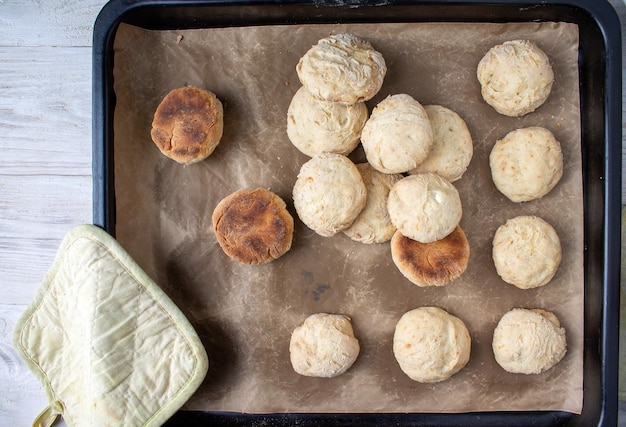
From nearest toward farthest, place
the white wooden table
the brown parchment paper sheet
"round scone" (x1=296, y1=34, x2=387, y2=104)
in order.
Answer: "round scone" (x1=296, y1=34, x2=387, y2=104), the brown parchment paper sheet, the white wooden table

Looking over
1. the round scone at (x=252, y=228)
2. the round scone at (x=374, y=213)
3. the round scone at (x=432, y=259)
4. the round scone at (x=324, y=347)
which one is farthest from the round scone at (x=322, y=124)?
the round scone at (x=324, y=347)

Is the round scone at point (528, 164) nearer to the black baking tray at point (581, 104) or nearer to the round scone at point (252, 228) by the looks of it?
the black baking tray at point (581, 104)

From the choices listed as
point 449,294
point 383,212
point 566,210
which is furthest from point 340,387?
point 566,210

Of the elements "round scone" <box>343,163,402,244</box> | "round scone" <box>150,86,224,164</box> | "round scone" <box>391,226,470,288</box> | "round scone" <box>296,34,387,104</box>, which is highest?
"round scone" <box>296,34,387,104</box>

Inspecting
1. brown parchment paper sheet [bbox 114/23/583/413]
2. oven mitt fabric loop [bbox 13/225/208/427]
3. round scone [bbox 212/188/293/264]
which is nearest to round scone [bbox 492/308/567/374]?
brown parchment paper sheet [bbox 114/23/583/413]

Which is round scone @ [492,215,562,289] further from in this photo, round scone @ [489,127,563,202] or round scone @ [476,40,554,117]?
round scone @ [476,40,554,117]

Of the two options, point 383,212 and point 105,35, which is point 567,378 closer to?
point 383,212
